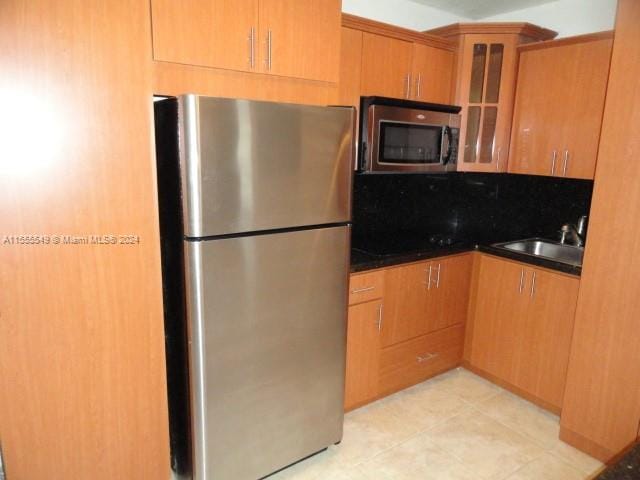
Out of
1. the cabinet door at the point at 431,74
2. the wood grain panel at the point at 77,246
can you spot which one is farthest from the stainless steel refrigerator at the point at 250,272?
the cabinet door at the point at 431,74

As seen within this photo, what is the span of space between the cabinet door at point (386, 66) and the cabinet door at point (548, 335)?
1348mm

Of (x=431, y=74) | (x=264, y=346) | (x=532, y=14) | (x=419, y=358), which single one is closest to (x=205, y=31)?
(x=264, y=346)

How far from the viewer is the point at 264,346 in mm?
1790

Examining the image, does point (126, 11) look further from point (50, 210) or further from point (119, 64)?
point (50, 210)

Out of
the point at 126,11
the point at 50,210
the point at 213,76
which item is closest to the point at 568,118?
the point at 213,76

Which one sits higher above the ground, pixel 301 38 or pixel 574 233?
pixel 301 38

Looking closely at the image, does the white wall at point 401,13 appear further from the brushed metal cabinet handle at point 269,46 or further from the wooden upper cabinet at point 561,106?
the brushed metal cabinet handle at point 269,46

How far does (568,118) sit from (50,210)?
8.67ft

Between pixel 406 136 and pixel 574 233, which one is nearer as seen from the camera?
pixel 406 136

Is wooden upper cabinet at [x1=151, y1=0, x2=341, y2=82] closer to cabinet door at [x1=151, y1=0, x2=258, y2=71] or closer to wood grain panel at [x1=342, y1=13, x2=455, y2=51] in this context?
cabinet door at [x1=151, y1=0, x2=258, y2=71]

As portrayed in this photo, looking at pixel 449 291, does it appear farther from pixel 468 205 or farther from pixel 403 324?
pixel 468 205

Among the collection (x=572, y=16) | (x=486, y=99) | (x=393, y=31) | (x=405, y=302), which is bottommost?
(x=405, y=302)

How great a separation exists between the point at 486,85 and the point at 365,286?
1560 millimetres

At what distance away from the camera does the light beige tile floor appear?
206 cm
